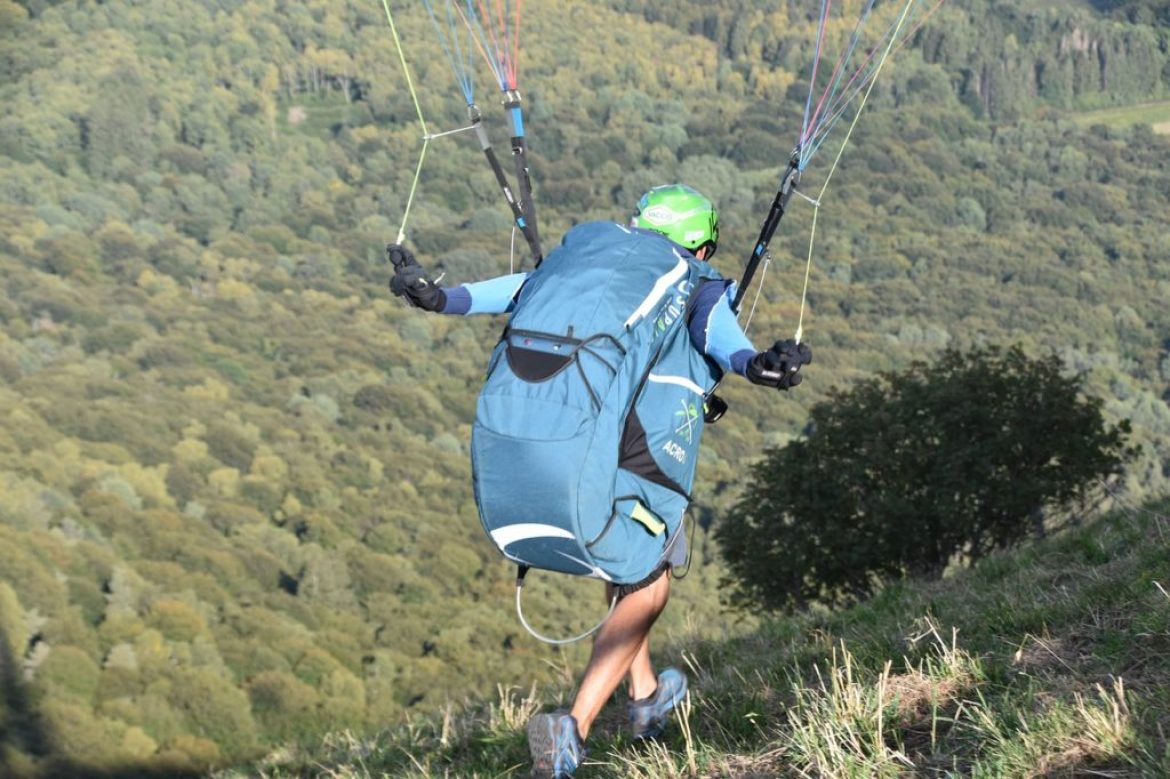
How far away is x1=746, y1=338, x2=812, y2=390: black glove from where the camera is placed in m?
3.38

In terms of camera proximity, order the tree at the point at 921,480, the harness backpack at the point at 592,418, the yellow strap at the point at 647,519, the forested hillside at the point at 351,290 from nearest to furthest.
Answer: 1. the harness backpack at the point at 592,418
2. the yellow strap at the point at 647,519
3. the tree at the point at 921,480
4. the forested hillside at the point at 351,290

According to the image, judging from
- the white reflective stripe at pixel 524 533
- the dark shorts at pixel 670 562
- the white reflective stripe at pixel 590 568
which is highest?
the white reflective stripe at pixel 524 533

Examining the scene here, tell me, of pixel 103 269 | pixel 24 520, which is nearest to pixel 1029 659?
pixel 24 520

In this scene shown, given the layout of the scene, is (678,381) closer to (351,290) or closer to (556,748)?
(556,748)

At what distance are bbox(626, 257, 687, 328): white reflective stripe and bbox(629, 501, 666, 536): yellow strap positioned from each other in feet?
1.47

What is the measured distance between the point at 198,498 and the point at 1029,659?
8596cm

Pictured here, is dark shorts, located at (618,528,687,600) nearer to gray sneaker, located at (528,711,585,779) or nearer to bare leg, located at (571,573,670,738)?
bare leg, located at (571,573,670,738)

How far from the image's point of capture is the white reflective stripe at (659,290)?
133 inches

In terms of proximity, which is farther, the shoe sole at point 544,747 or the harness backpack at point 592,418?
the shoe sole at point 544,747

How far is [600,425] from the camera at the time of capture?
3215 mm

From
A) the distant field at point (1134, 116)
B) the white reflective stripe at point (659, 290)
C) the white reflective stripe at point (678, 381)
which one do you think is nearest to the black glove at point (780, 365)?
the white reflective stripe at point (678, 381)

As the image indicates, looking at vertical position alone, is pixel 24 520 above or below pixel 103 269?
above

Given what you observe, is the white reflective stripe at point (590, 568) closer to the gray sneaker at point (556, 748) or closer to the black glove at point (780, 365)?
the gray sneaker at point (556, 748)

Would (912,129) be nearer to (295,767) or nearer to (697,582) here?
(697,582)
